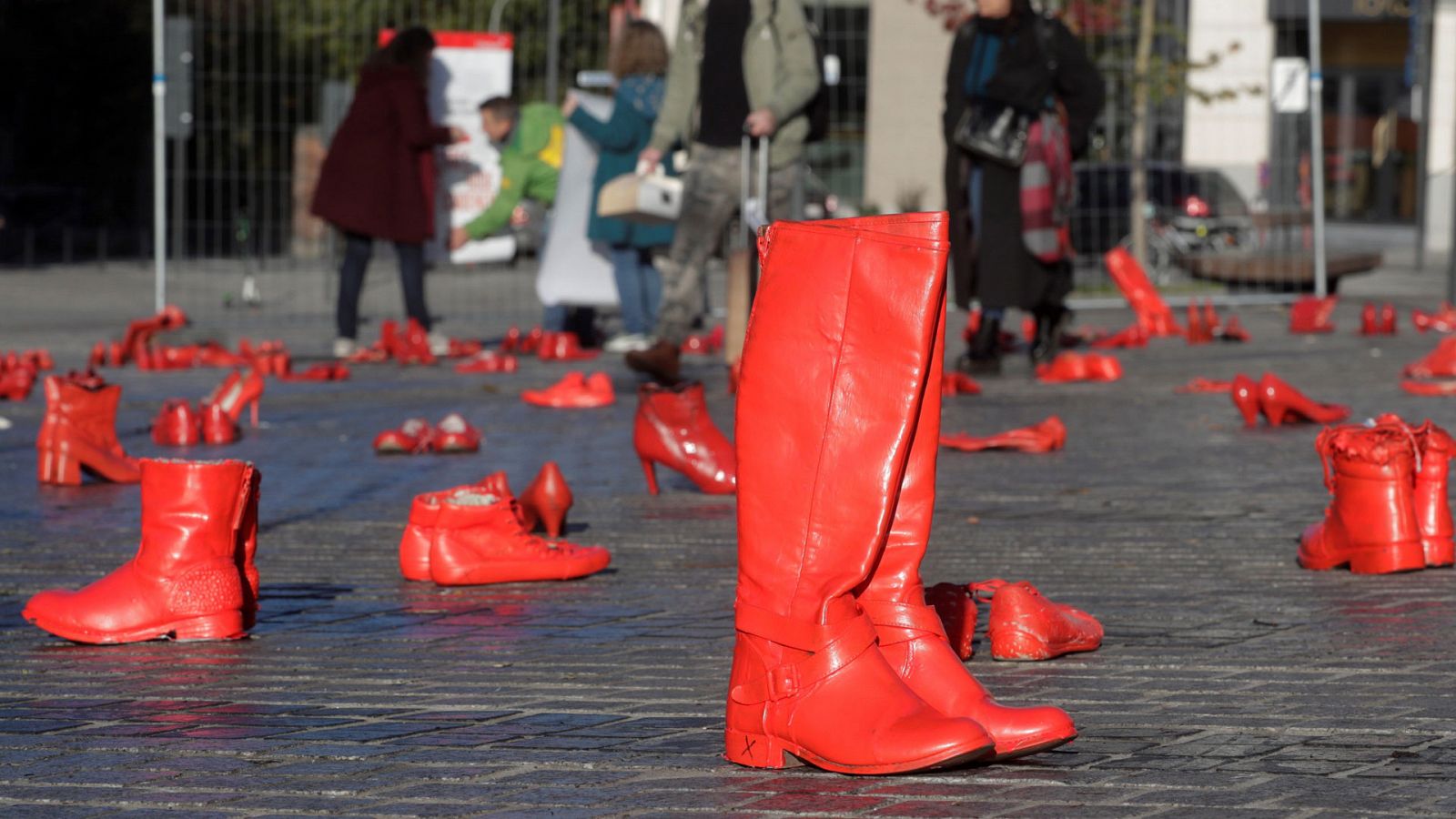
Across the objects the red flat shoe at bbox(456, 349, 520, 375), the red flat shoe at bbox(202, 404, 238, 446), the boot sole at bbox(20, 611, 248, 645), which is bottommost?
the red flat shoe at bbox(456, 349, 520, 375)

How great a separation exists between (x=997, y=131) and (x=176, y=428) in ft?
15.7

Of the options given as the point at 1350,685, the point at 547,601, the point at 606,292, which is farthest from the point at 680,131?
the point at 1350,685

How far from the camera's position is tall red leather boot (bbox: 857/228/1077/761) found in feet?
11.2

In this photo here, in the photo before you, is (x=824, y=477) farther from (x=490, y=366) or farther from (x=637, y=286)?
(x=637, y=286)

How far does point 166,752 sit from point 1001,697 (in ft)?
4.84

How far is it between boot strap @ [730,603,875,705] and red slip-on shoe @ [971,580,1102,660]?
3.11ft

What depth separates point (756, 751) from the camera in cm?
337

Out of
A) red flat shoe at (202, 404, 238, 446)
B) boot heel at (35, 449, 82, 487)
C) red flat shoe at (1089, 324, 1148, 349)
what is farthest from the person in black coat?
boot heel at (35, 449, 82, 487)

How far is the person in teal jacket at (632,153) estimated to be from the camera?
13664mm

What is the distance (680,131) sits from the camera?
12.3 meters

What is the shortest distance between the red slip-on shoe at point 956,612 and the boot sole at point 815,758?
89cm

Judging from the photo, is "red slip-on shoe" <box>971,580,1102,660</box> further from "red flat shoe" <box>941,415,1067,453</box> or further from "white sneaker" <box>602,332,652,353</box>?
"white sneaker" <box>602,332,652,353</box>

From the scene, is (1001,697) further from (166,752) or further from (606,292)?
(606,292)

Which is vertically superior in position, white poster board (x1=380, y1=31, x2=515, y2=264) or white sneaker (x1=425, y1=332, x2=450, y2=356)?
white poster board (x1=380, y1=31, x2=515, y2=264)
